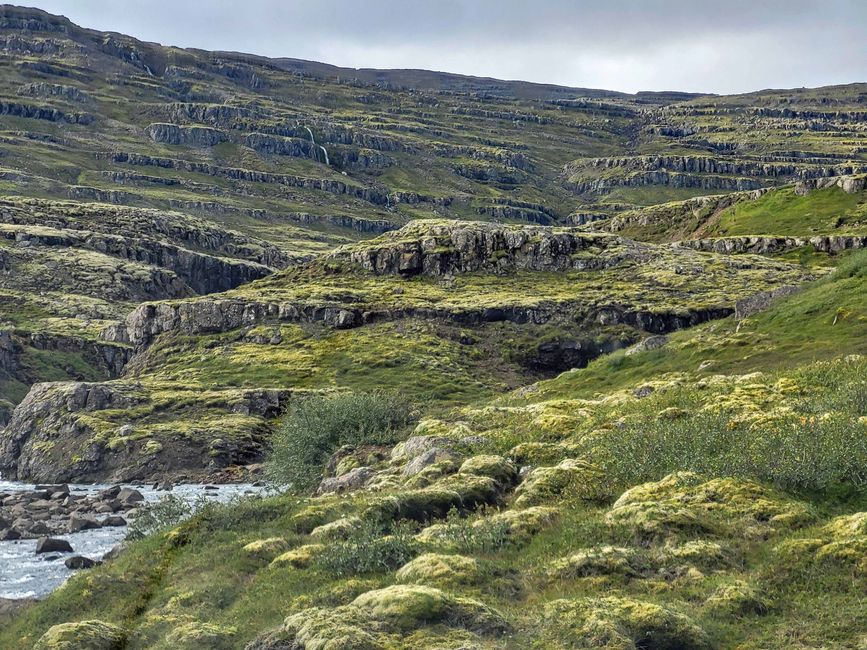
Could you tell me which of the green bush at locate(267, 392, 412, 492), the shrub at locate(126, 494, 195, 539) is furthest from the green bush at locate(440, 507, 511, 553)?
the green bush at locate(267, 392, 412, 492)

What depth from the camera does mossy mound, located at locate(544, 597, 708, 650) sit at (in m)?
21.3

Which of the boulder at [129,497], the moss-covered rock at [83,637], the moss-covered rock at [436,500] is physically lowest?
the boulder at [129,497]

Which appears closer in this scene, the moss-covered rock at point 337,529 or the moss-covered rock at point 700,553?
the moss-covered rock at point 700,553

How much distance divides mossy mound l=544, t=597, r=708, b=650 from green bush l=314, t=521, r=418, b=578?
7289mm

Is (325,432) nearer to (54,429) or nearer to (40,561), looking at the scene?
(40,561)

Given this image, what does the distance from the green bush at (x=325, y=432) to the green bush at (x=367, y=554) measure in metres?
34.7

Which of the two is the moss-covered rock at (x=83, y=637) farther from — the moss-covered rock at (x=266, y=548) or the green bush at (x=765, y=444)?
the green bush at (x=765, y=444)

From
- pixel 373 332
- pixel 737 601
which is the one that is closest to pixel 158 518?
pixel 737 601

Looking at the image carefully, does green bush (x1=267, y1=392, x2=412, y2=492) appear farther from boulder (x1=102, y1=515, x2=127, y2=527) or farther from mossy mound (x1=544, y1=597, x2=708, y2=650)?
mossy mound (x1=544, y1=597, x2=708, y2=650)

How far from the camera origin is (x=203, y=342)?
148m

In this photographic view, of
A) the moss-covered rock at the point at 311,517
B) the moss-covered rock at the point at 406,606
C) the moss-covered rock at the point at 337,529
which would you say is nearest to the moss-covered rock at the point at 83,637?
the moss-covered rock at the point at 406,606

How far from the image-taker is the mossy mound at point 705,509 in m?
28.8

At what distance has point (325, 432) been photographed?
236ft

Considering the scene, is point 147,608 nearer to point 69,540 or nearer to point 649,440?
point 649,440
